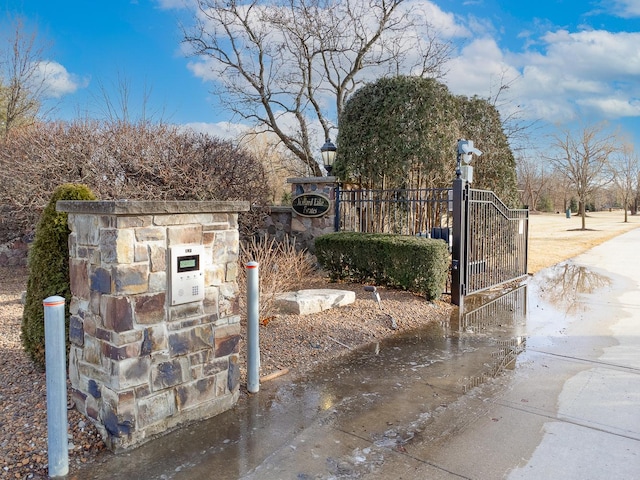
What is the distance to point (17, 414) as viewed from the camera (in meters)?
2.89

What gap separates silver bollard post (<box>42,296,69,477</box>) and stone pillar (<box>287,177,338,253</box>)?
21.0 ft

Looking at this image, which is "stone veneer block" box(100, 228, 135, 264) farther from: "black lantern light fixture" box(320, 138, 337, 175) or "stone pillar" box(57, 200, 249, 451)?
"black lantern light fixture" box(320, 138, 337, 175)

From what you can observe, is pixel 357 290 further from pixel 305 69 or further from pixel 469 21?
pixel 469 21

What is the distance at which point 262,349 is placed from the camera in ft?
14.3

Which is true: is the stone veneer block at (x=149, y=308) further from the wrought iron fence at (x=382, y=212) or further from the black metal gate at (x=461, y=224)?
the wrought iron fence at (x=382, y=212)

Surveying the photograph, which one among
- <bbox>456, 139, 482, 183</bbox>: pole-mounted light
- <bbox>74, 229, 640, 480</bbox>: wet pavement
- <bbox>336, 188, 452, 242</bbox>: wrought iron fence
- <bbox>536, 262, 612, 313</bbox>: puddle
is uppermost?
<bbox>456, 139, 482, 183</bbox>: pole-mounted light

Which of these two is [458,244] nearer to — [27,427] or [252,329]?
[252,329]

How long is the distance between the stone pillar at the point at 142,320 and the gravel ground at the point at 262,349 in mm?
255

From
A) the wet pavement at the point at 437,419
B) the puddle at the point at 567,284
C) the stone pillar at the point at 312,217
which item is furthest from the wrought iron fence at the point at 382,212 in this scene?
the wet pavement at the point at 437,419

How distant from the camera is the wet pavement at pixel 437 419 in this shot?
99.6 inches

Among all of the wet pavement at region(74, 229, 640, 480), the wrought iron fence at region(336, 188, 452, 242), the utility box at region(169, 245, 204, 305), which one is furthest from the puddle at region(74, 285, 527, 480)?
the wrought iron fence at region(336, 188, 452, 242)

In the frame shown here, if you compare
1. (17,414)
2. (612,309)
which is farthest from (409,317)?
(17,414)

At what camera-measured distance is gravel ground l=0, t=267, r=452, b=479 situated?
8.45 feet

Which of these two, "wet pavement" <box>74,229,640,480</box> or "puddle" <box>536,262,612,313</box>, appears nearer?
"wet pavement" <box>74,229,640,480</box>
